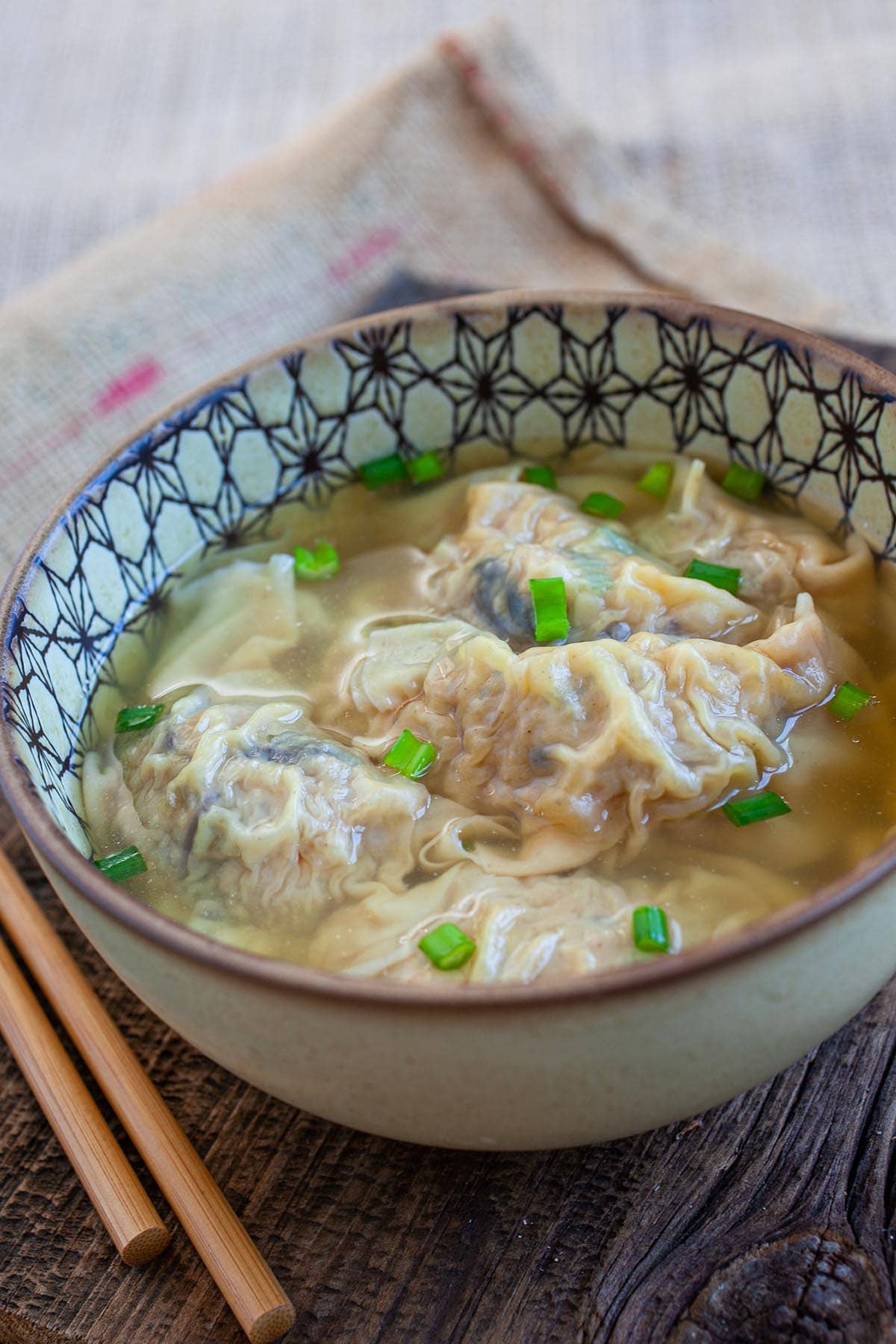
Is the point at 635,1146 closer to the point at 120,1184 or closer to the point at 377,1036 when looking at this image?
the point at 377,1036

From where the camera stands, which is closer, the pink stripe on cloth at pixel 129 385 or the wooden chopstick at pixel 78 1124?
the wooden chopstick at pixel 78 1124

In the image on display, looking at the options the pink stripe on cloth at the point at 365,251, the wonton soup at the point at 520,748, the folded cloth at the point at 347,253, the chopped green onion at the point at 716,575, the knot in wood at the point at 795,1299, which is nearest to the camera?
the knot in wood at the point at 795,1299

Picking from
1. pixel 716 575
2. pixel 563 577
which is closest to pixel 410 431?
pixel 563 577

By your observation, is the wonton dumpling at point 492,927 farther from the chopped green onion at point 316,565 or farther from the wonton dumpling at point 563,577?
the chopped green onion at point 316,565

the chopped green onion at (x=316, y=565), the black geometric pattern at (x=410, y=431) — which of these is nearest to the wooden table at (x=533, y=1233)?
the black geometric pattern at (x=410, y=431)

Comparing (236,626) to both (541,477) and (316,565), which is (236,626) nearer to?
(316,565)

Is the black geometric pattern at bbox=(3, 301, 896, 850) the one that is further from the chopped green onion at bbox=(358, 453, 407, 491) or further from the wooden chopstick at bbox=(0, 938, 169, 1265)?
the wooden chopstick at bbox=(0, 938, 169, 1265)
